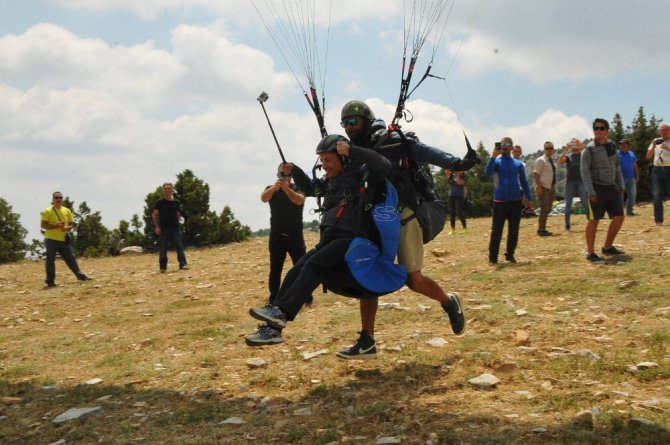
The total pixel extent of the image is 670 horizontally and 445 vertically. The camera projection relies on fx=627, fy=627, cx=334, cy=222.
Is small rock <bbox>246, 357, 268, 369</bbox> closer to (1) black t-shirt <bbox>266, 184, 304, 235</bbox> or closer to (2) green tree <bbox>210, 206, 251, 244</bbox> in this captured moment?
(1) black t-shirt <bbox>266, 184, 304, 235</bbox>

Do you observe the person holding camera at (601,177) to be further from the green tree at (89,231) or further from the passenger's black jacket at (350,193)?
the green tree at (89,231)

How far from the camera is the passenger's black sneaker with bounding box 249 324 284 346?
4984mm

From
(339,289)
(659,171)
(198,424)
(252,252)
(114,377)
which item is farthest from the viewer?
(252,252)

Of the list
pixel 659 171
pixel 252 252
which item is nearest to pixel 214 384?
pixel 659 171

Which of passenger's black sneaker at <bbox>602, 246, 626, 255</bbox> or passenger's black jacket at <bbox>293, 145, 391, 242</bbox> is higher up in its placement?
passenger's black jacket at <bbox>293, 145, 391, 242</bbox>

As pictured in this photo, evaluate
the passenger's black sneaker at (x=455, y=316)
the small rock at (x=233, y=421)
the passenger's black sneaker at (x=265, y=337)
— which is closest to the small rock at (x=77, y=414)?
the small rock at (x=233, y=421)

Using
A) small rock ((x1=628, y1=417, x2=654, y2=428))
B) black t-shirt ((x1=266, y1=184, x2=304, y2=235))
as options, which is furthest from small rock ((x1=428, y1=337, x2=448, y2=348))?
black t-shirt ((x1=266, y1=184, x2=304, y2=235))

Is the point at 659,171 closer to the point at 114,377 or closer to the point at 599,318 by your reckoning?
the point at 599,318

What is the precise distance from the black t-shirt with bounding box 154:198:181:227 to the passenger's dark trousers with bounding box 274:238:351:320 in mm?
11767

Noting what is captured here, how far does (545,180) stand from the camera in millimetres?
16344

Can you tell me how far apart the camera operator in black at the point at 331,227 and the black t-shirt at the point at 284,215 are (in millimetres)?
3746

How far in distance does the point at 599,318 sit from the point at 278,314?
12.2 feet

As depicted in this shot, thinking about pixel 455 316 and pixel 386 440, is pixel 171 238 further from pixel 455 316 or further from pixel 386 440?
pixel 386 440

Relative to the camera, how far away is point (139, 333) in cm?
909
